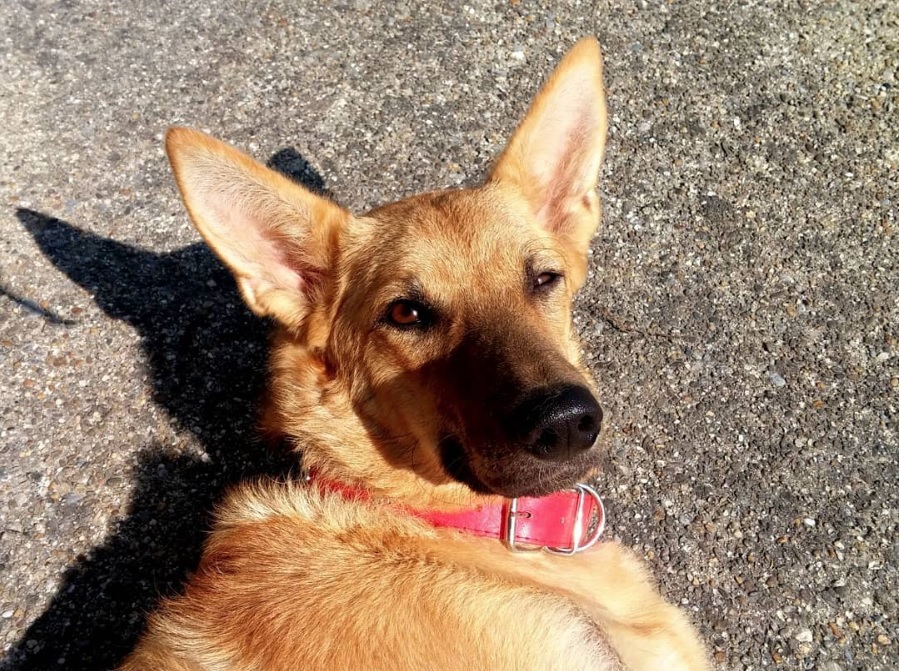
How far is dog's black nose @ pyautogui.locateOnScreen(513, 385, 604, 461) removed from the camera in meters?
2.20

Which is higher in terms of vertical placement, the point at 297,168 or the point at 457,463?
the point at 457,463

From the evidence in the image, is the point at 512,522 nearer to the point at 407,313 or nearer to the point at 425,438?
the point at 425,438

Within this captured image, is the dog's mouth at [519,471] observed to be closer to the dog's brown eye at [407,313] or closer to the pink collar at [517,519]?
the pink collar at [517,519]

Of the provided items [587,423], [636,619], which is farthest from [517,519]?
[587,423]

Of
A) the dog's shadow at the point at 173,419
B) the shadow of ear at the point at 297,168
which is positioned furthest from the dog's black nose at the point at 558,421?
the shadow of ear at the point at 297,168

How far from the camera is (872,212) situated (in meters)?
4.86

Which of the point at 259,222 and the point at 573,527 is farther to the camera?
the point at 573,527

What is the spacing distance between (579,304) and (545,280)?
159cm

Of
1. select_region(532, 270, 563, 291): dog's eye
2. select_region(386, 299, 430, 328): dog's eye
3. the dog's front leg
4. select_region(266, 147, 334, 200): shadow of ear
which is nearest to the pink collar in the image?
the dog's front leg

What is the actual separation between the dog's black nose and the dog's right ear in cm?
134

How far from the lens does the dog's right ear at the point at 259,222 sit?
2.59 metres

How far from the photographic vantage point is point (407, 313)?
9.39 feet

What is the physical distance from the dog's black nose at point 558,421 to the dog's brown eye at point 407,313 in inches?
30.1

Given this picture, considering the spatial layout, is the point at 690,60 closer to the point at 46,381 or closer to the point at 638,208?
the point at 638,208
